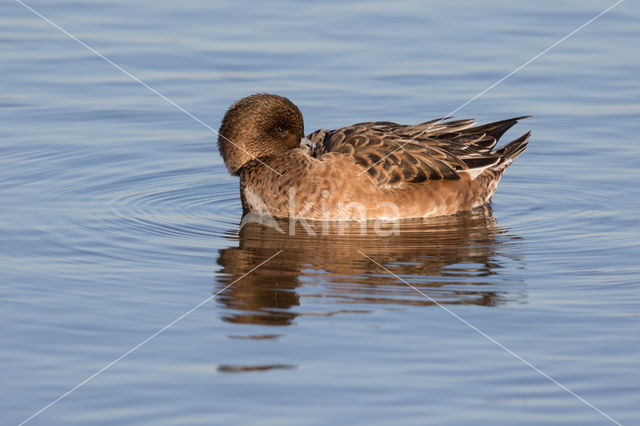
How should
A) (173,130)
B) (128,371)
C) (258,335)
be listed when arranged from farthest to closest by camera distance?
(173,130) < (258,335) < (128,371)

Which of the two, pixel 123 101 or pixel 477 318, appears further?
pixel 123 101

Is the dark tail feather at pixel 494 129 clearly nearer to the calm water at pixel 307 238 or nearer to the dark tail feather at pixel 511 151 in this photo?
the dark tail feather at pixel 511 151

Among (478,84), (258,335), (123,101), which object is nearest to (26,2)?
(123,101)

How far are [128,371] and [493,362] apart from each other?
88.0 inches

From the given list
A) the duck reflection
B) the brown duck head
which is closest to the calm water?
the duck reflection

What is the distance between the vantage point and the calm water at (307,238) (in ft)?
19.7

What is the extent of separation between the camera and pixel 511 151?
1098 centimetres

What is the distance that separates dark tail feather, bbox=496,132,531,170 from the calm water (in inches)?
14.4

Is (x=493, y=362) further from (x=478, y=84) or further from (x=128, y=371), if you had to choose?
(x=478, y=84)

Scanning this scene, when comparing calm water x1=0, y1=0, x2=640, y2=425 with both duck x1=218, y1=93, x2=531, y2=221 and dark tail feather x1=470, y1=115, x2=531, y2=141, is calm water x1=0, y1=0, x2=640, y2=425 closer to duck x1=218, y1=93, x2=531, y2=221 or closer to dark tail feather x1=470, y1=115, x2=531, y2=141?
duck x1=218, y1=93, x2=531, y2=221

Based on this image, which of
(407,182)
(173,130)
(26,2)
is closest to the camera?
(407,182)

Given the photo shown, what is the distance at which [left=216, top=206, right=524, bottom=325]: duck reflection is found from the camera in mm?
7438

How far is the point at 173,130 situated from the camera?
12.5m

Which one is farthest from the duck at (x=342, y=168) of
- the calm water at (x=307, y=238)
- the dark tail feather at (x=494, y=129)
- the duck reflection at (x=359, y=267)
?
the dark tail feather at (x=494, y=129)
